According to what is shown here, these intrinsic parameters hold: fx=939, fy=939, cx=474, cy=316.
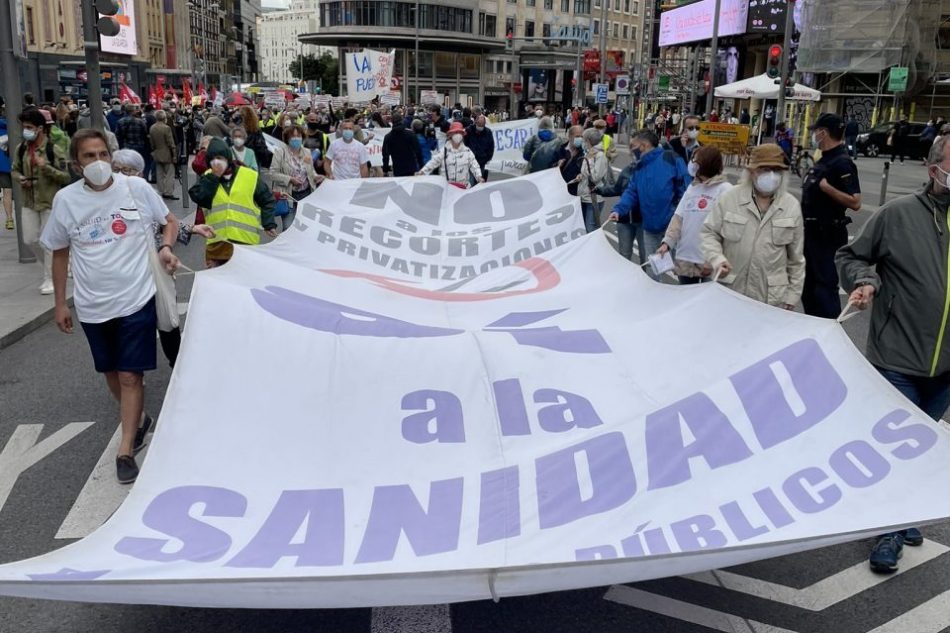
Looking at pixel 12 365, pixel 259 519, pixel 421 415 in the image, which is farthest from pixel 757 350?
pixel 12 365

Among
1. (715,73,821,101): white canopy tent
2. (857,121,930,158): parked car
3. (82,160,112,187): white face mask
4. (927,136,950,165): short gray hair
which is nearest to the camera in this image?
(927,136,950,165): short gray hair

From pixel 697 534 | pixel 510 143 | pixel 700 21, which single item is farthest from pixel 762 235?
pixel 700 21

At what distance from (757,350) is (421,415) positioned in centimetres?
170

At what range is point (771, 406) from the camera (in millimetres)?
4289

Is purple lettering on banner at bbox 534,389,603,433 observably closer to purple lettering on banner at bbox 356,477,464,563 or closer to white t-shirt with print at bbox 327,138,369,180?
purple lettering on banner at bbox 356,477,464,563

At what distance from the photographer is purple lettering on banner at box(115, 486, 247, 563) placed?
3.41 m

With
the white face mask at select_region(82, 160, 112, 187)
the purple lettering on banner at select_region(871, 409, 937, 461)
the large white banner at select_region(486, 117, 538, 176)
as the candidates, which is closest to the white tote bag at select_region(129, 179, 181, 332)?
the white face mask at select_region(82, 160, 112, 187)

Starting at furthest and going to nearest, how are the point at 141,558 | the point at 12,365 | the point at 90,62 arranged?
the point at 90,62, the point at 12,365, the point at 141,558

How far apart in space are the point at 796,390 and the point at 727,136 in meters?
24.9

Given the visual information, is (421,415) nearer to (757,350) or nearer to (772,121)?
(757,350)

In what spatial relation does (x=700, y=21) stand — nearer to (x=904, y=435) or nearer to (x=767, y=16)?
(x=767, y=16)

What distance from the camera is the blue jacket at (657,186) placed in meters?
9.29

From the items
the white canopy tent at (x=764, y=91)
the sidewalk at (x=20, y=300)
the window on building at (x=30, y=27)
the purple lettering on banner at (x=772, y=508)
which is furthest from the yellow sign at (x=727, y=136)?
the window on building at (x=30, y=27)

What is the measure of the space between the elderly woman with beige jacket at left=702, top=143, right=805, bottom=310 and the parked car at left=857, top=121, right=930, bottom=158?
3286 centimetres
